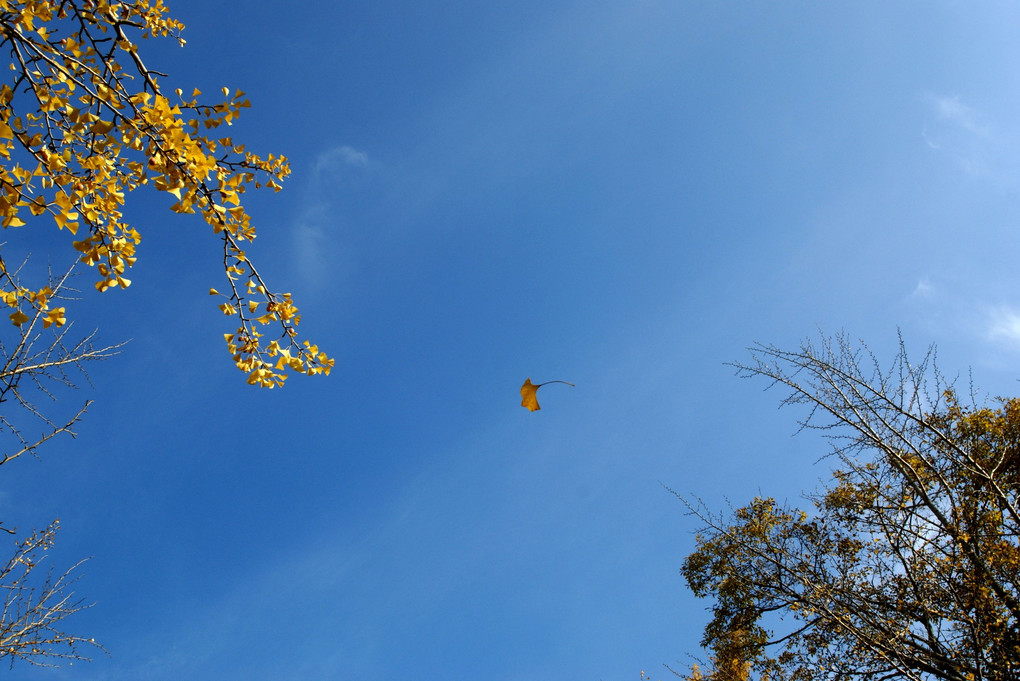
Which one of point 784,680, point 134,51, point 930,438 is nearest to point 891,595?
point 784,680

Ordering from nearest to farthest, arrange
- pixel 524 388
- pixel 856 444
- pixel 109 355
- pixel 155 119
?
pixel 155 119
pixel 109 355
pixel 524 388
pixel 856 444

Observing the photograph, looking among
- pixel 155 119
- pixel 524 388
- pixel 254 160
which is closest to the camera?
pixel 155 119

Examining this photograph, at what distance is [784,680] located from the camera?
708 centimetres

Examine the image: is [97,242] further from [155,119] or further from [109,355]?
[109,355]

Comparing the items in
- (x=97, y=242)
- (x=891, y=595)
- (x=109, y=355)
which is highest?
(x=109, y=355)

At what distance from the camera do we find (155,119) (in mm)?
2023

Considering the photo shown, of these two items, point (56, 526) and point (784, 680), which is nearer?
point (56, 526)

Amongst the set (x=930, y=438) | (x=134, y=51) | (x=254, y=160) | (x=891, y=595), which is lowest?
(x=891, y=595)

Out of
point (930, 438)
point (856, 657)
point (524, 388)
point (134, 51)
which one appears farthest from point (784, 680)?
point (134, 51)

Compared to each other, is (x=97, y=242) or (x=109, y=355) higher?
(x=109, y=355)

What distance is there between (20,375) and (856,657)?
8.81 m

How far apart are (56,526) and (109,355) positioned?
5.56 ft

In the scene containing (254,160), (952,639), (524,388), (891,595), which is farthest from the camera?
(891,595)

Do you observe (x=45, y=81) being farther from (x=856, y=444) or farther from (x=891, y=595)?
(x=891, y=595)
